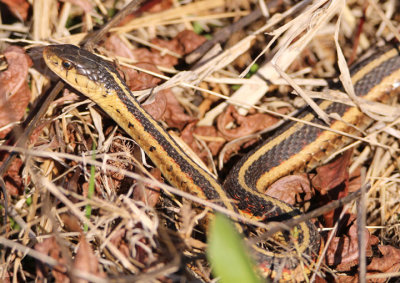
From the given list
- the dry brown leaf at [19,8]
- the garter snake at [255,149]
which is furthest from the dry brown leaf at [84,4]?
Answer: the garter snake at [255,149]

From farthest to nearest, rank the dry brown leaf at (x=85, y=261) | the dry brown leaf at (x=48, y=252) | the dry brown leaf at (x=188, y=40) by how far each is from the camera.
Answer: the dry brown leaf at (x=188, y=40)
the dry brown leaf at (x=48, y=252)
the dry brown leaf at (x=85, y=261)

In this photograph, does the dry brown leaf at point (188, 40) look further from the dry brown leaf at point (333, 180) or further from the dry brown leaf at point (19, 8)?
the dry brown leaf at point (333, 180)

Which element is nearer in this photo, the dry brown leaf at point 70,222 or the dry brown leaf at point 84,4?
the dry brown leaf at point 70,222

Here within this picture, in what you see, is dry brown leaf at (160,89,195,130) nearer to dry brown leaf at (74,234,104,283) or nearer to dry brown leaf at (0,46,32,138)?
dry brown leaf at (0,46,32,138)

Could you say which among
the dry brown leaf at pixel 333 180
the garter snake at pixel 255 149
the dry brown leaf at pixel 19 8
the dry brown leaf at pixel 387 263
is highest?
the dry brown leaf at pixel 19 8

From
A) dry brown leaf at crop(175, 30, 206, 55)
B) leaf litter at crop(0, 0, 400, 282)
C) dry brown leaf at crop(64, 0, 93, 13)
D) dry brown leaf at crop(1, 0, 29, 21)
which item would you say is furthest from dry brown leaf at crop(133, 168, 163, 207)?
dry brown leaf at crop(1, 0, 29, 21)

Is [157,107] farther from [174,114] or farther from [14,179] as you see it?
[14,179]

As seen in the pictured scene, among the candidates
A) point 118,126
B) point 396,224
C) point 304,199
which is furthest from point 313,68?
point 118,126
